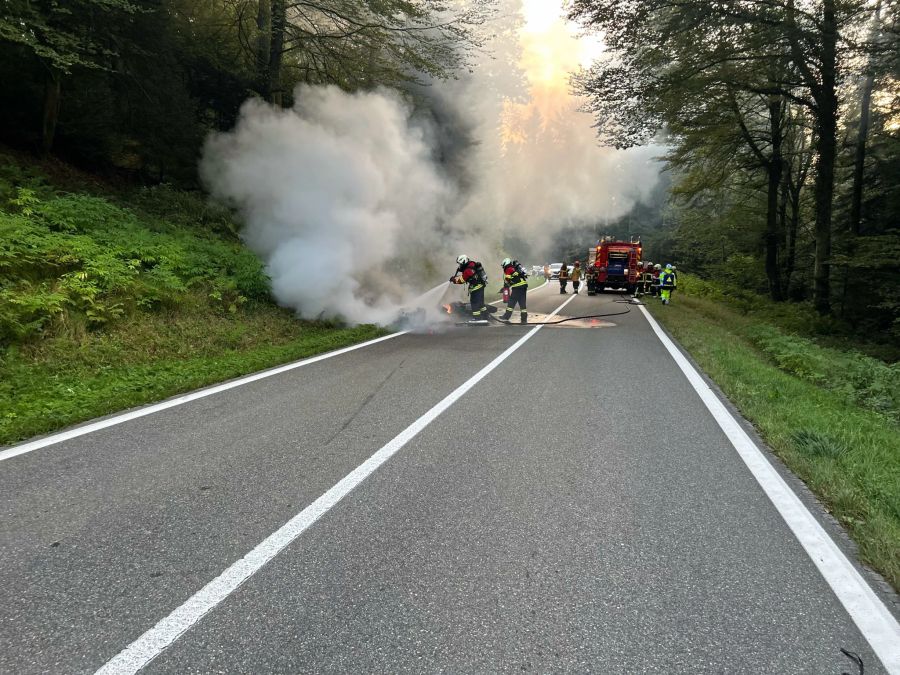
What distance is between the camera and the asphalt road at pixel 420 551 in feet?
6.53

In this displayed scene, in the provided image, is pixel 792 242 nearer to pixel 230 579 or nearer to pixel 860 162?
pixel 860 162

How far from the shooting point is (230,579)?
2.40 meters

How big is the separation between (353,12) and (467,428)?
12.7m

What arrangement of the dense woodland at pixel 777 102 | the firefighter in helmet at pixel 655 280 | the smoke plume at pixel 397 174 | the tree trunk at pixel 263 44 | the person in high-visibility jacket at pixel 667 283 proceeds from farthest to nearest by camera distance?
the firefighter in helmet at pixel 655 280 → the person in high-visibility jacket at pixel 667 283 → the tree trunk at pixel 263 44 → the dense woodland at pixel 777 102 → the smoke plume at pixel 397 174

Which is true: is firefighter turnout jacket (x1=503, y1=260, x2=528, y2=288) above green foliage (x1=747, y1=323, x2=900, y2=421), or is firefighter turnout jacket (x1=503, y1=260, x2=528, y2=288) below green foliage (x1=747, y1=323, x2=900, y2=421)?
above

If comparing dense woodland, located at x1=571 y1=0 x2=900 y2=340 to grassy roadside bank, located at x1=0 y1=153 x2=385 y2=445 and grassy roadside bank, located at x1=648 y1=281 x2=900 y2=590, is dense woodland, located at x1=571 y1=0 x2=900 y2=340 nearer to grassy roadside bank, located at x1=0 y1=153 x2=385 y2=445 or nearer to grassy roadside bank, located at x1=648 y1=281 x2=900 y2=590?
grassy roadside bank, located at x1=648 y1=281 x2=900 y2=590

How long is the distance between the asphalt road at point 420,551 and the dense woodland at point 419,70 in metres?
8.55

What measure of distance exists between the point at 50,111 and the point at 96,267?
577 centimetres

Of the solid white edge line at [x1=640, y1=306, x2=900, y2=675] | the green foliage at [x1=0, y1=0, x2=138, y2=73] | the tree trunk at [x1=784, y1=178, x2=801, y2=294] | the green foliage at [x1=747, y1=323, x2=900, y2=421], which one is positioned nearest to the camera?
the solid white edge line at [x1=640, y1=306, x2=900, y2=675]

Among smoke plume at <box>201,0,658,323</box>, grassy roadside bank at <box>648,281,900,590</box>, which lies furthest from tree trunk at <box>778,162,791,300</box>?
grassy roadside bank at <box>648,281,900,590</box>

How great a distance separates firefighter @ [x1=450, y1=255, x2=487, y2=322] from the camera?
11.9 m

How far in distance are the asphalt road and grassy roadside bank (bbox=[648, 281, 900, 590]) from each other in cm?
43

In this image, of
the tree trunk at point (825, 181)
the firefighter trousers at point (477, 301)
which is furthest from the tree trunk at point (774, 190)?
the firefighter trousers at point (477, 301)

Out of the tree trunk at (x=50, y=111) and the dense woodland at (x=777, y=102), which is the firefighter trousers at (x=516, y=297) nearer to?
the dense woodland at (x=777, y=102)
